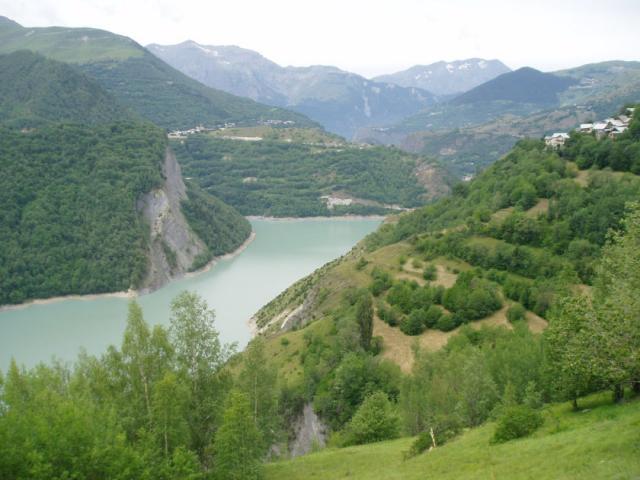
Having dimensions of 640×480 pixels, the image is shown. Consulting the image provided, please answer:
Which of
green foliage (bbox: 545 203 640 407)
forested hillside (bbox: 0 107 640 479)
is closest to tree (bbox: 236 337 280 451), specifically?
forested hillside (bbox: 0 107 640 479)

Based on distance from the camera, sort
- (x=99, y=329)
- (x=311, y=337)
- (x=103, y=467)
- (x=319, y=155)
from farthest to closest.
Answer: (x=319, y=155)
(x=99, y=329)
(x=311, y=337)
(x=103, y=467)

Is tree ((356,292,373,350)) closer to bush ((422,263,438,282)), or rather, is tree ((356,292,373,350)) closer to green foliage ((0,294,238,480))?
bush ((422,263,438,282))

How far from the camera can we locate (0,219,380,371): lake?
49.2m

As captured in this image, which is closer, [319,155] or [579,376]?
[579,376]

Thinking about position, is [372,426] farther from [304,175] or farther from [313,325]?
[304,175]

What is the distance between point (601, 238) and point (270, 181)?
10398 centimetres

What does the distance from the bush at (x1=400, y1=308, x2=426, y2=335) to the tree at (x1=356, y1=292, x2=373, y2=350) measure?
3078 millimetres

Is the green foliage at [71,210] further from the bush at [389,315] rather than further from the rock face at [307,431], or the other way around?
the rock face at [307,431]

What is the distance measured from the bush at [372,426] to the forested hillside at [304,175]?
101m

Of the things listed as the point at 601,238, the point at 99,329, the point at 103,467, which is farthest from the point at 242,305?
the point at 103,467

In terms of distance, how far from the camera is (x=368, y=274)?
3884 centimetres

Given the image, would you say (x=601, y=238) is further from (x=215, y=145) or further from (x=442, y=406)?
(x=215, y=145)

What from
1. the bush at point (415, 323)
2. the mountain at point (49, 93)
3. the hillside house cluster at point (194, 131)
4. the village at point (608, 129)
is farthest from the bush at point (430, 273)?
the hillside house cluster at point (194, 131)

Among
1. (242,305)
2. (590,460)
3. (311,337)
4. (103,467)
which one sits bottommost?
(242,305)
